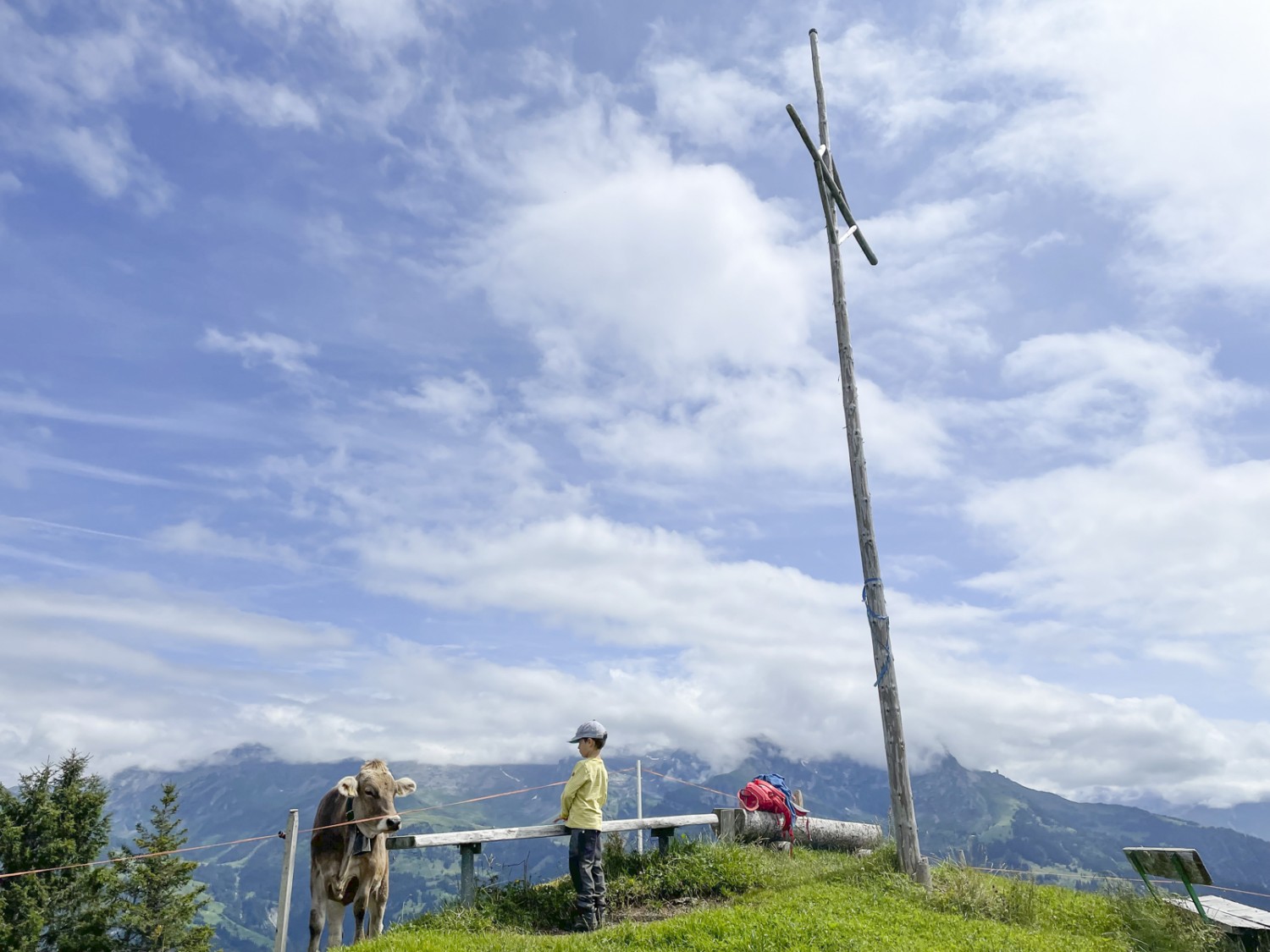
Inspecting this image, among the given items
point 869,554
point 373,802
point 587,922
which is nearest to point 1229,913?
point 869,554

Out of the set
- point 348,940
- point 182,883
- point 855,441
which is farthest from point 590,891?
point 182,883

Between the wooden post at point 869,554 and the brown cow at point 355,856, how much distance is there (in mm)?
7706

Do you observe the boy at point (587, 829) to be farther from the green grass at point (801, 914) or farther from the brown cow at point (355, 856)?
the brown cow at point (355, 856)

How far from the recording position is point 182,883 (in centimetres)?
4566

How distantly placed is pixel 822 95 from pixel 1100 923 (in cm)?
1666

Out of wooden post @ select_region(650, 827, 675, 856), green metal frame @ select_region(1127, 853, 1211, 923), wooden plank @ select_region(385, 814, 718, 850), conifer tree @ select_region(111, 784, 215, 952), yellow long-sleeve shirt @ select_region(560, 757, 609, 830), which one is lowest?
conifer tree @ select_region(111, 784, 215, 952)

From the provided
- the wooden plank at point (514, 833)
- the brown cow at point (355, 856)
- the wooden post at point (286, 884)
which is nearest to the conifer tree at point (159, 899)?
the wooden plank at point (514, 833)

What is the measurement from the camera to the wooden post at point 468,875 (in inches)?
496

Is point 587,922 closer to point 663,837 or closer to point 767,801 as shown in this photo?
point 663,837

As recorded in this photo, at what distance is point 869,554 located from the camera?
15531 mm

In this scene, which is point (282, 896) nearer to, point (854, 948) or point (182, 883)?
point (854, 948)

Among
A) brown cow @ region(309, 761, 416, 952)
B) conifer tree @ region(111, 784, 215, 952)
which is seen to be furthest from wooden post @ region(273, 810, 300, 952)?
conifer tree @ region(111, 784, 215, 952)

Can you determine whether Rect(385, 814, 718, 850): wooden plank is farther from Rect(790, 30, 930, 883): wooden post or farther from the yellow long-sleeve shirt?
Rect(790, 30, 930, 883): wooden post

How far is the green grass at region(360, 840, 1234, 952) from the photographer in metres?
10.4
